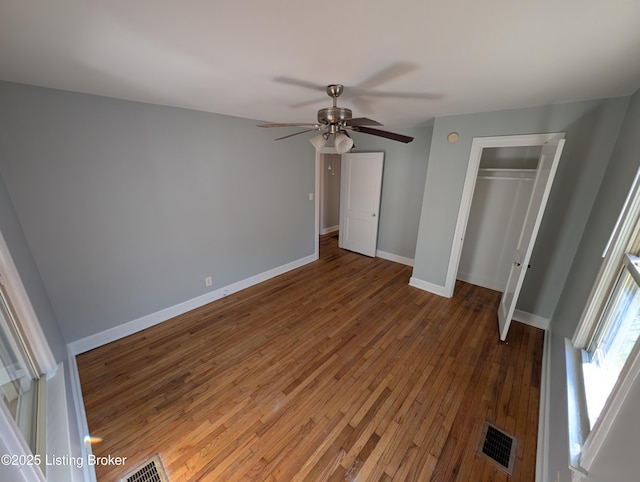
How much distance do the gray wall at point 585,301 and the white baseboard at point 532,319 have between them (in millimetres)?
172

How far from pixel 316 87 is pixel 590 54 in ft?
5.22

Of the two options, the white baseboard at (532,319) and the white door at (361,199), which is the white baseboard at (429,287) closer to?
the white baseboard at (532,319)

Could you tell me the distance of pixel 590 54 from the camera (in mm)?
1277

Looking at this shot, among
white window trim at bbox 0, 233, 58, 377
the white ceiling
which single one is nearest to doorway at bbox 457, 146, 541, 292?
the white ceiling

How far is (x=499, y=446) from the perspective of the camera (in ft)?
4.98

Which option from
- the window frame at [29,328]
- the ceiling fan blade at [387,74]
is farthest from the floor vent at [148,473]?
the ceiling fan blade at [387,74]

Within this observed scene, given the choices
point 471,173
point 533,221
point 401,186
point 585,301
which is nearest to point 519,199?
point 471,173

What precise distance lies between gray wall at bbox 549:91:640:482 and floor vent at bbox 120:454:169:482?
2.02 metres

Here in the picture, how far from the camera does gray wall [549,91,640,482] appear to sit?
0.75m

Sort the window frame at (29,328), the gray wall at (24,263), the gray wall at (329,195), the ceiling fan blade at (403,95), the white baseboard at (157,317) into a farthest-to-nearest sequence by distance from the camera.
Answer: the gray wall at (329,195), the white baseboard at (157,317), the ceiling fan blade at (403,95), the gray wall at (24,263), the window frame at (29,328)

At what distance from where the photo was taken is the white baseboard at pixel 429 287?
324 centimetres

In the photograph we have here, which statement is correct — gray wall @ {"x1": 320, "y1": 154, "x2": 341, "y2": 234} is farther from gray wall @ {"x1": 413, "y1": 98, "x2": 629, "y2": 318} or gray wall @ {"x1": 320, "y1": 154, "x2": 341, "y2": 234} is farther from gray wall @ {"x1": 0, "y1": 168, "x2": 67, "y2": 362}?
gray wall @ {"x1": 0, "y1": 168, "x2": 67, "y2": 362}

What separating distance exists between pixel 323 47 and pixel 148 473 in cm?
257

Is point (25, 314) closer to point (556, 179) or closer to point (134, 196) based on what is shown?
point (134, 196)
